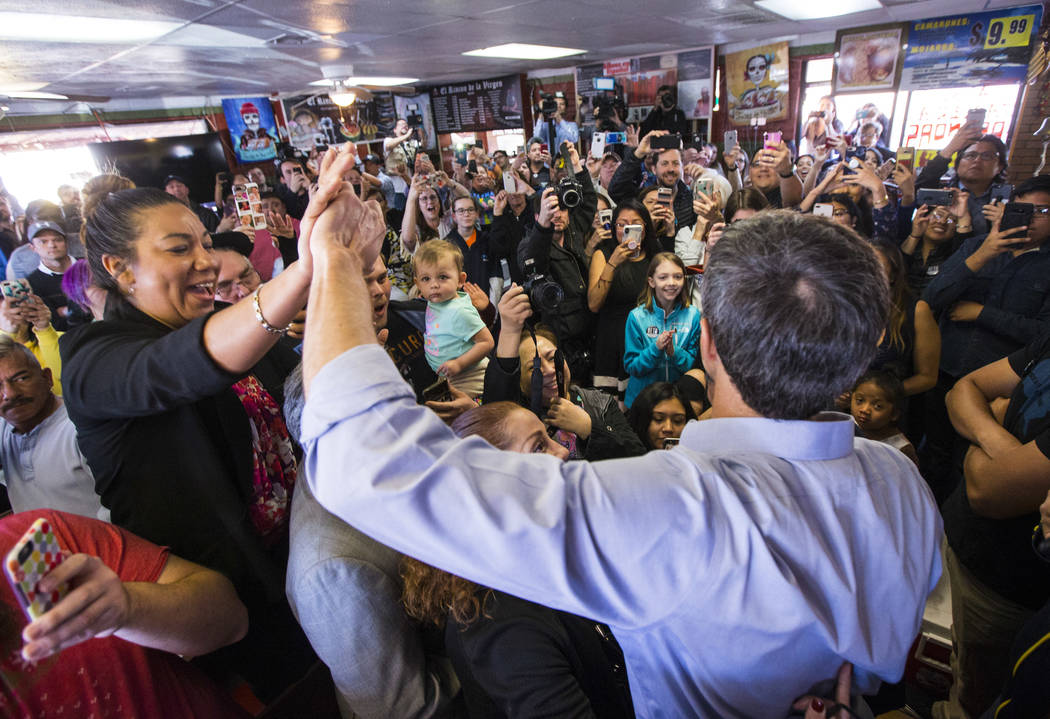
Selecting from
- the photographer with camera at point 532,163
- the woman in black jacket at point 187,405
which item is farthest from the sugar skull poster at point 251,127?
the woman in black jacket at point 187,405

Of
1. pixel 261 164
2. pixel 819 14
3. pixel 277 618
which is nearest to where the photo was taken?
pixel 277 618

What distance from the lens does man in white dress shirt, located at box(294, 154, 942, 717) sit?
60cm

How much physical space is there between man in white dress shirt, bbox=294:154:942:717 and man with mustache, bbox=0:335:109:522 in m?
1.54

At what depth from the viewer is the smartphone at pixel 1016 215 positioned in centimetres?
224

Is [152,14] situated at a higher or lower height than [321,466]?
higher

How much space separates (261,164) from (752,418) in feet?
32.9

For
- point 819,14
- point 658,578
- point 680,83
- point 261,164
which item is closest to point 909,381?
point 658,578

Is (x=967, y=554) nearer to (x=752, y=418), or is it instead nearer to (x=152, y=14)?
(x=752, y=418)

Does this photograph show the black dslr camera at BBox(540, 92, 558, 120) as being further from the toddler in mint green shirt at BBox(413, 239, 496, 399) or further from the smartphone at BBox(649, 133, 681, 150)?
the toddler in mint green shirt at BBox(413, 239, 496, 399)

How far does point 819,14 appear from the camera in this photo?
474 cm

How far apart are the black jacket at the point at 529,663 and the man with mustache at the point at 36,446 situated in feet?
4.39

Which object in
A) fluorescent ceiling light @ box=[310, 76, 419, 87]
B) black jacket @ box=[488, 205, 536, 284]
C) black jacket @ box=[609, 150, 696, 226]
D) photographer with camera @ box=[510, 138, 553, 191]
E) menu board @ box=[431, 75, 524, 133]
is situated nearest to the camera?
black jacket @ box=[488, 205, 536, 284]

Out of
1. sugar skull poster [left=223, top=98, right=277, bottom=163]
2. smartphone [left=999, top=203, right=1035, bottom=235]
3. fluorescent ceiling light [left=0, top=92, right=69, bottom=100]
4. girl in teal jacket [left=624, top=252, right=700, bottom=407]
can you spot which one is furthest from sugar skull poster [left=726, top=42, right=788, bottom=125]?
fluorescent ceiling light [left=0, top=92, right=69, bottom=100]

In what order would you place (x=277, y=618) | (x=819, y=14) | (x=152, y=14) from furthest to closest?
(x=819, y=14) < (x=152, y=14) < (x=277, y=618)
